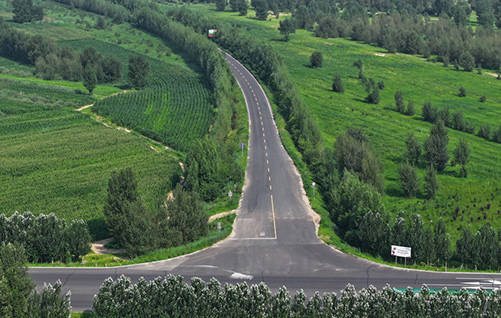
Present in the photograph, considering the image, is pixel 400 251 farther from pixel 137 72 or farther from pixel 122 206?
pixel 137 72

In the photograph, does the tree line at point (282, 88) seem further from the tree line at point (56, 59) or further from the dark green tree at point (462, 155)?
the tree line at point (56, 59)

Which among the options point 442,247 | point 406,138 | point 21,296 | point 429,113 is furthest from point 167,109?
point 21,296

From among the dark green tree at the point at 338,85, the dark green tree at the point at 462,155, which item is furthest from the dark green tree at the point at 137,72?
the dark green tree at the point at 462,155

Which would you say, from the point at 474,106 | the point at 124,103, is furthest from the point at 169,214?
the point at 474,106

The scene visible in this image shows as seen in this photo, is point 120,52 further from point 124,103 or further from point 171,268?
point 171,268

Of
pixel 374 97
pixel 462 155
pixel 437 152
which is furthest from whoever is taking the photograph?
pixel 374 97

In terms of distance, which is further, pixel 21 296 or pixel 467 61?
pixel 467 61
